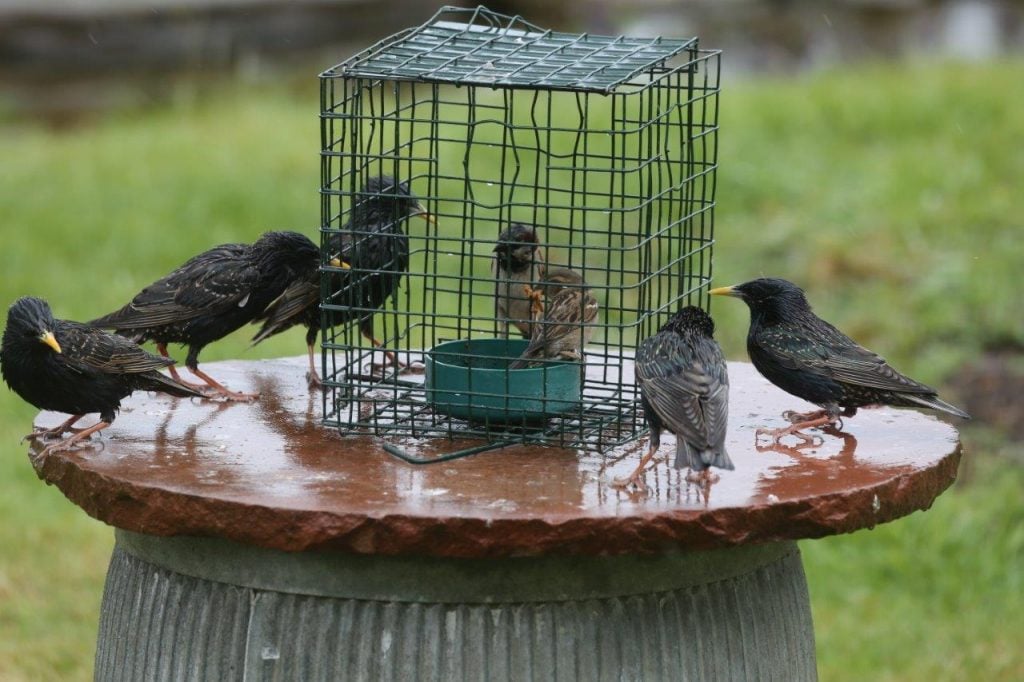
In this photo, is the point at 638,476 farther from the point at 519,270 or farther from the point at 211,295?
the point at 211,295

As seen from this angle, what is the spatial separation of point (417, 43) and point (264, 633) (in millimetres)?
1997

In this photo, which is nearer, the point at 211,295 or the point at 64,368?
the point at 64,368

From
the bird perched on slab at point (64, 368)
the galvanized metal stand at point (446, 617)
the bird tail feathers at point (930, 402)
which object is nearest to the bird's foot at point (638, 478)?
the galvanized metal stand at point (446, 617)

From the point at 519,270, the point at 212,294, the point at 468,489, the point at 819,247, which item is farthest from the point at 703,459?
the point at 819,247

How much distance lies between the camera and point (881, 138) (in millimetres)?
12391

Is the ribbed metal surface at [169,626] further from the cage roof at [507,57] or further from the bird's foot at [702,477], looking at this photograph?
the cage roof at [507,57]

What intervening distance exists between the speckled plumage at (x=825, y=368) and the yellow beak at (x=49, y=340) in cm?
208

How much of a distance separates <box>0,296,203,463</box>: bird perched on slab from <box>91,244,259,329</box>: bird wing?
2.14 feet

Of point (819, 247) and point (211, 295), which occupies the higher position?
point (211, 295)

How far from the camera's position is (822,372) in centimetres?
475

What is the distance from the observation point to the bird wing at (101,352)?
4.61 meters

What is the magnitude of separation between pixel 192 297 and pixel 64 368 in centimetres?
85

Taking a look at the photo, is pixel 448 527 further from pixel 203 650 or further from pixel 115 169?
pixel 115 169

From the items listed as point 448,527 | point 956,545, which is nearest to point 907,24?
point 956,545
